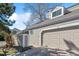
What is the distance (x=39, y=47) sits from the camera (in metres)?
9.95

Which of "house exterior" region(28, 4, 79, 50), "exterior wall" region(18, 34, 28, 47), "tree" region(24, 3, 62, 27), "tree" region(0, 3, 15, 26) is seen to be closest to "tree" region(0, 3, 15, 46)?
"tree" region(0, 3, 15, 26)

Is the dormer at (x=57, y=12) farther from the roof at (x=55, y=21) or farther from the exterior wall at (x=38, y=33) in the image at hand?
the exterior wall at (x=38, y=33)

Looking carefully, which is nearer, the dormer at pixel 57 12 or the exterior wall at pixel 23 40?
the exterior wall at pixel 23 40

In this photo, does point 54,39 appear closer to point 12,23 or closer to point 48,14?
point 48,14

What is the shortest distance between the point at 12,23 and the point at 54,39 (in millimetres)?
2521

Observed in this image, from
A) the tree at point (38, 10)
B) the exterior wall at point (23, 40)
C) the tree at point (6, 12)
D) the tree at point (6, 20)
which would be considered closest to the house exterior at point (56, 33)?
the exterior wall at point (23, 40)

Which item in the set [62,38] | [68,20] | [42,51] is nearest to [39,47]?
[42,51]

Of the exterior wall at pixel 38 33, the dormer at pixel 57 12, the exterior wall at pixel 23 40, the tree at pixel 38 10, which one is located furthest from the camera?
the dormer at pixel 57 12

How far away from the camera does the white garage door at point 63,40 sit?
32.8 ft

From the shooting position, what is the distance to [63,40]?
33.8 feet

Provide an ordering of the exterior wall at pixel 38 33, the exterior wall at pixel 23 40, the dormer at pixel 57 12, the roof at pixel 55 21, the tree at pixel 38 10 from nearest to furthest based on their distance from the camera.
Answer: the tree at pixel 38 10 → the exterior wall at pixel 23 40 → the exterior wall at pixel 38 33 → the roof at pixel 55 21 → the dormer at pixel 57 12

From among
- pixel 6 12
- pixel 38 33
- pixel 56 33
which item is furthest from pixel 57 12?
pixel 6 12

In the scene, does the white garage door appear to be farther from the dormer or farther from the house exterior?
the dormer

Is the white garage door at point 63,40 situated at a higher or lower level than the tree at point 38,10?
lower
